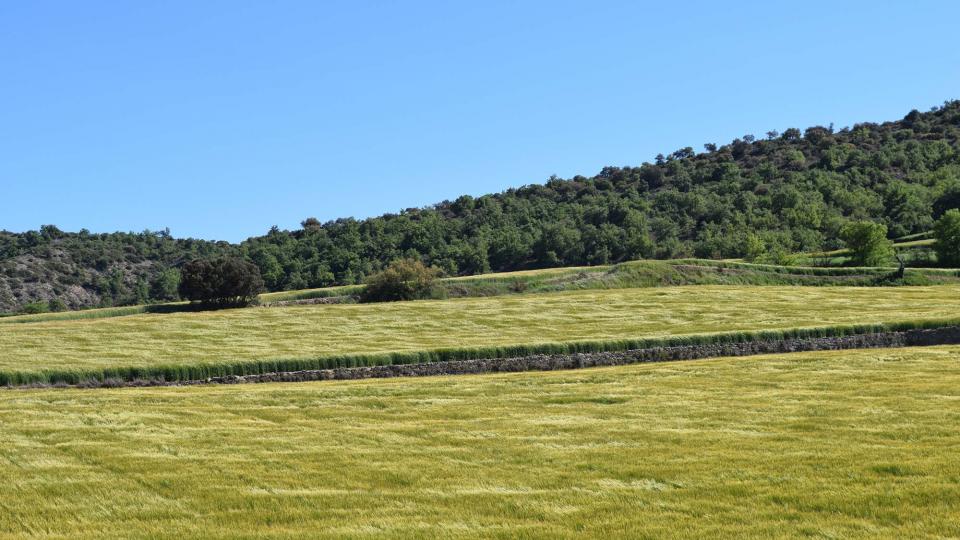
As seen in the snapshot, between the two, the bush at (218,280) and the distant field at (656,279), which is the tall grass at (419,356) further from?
the distant field at (656,279)

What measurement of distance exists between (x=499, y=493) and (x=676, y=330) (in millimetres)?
39334

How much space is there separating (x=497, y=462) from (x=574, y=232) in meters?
109

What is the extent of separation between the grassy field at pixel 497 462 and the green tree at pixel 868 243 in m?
60.6

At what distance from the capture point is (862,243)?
9212 centimetres

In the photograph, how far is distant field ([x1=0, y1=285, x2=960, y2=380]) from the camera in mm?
47844

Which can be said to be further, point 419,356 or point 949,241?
point 949,241

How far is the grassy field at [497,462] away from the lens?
50.2 feet

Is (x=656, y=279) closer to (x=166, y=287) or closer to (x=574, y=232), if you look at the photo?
(x=574, y=232)

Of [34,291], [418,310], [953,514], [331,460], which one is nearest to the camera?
[953,514]

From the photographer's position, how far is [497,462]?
20.4 m

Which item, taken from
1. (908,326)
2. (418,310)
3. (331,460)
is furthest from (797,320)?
(331,460)

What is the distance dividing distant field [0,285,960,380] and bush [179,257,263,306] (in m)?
4.18

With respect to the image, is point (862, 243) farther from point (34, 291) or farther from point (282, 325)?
point (34, 291)

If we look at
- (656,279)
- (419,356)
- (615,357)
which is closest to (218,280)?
(419,356)
